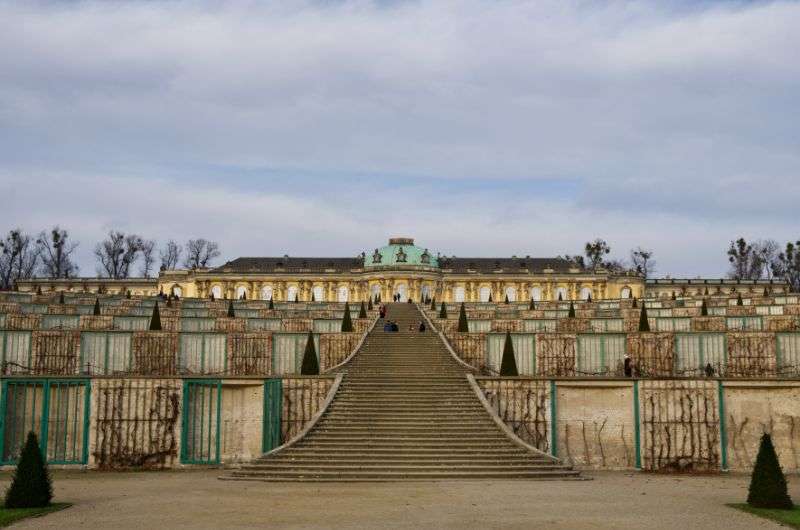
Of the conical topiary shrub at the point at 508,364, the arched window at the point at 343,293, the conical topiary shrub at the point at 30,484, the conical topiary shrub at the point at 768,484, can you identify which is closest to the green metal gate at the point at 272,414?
the conical topiary shrub at the point at 508,364

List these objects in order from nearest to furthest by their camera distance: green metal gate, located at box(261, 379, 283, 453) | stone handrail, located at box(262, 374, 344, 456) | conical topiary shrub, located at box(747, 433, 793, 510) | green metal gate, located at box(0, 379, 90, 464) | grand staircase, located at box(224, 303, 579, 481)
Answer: conical topiary shrub, located at box(747, 433, 793, 510) < grand staircase, located at box(224, 303, 579, 481) < stone handrail, located at box(262, 374, 344, 456) < green metal gate, located at box(0, 379, 90, 464) < green metal gate, located at box(261, 379, 283, 453)

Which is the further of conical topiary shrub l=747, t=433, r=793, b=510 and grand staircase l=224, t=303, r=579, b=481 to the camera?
grand staircase l=224, t=303, r=579, b=481

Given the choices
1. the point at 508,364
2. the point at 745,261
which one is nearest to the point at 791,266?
the point at 745,261

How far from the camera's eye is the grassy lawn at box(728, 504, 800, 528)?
16.1 meters

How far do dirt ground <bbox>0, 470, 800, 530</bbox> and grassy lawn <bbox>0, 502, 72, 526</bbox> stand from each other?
281mm

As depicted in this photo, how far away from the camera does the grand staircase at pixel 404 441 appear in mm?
22203

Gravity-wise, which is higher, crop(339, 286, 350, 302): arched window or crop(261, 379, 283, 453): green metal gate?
crop(339, 286, 350, 302): arched window

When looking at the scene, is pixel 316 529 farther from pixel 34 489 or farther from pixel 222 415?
pixel 222 415

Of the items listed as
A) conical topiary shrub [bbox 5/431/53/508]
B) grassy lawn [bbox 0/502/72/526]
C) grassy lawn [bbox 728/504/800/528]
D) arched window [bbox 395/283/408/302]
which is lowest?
grassy lawn [bbox 0/502/72/526]

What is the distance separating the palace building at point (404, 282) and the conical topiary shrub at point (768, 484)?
9613cm

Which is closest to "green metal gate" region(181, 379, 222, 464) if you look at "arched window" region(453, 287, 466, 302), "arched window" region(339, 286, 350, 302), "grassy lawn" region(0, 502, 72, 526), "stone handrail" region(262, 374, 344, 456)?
"stone handrail" region(262, 374, 344, 456)

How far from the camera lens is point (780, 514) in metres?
17.0

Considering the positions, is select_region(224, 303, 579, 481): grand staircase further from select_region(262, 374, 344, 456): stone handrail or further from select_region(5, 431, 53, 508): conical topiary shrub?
select_region(5, 431, 53, 508): conical topiary shrub

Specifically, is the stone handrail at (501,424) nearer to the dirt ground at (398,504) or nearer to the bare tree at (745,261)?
the dirt ground at (398,504)
